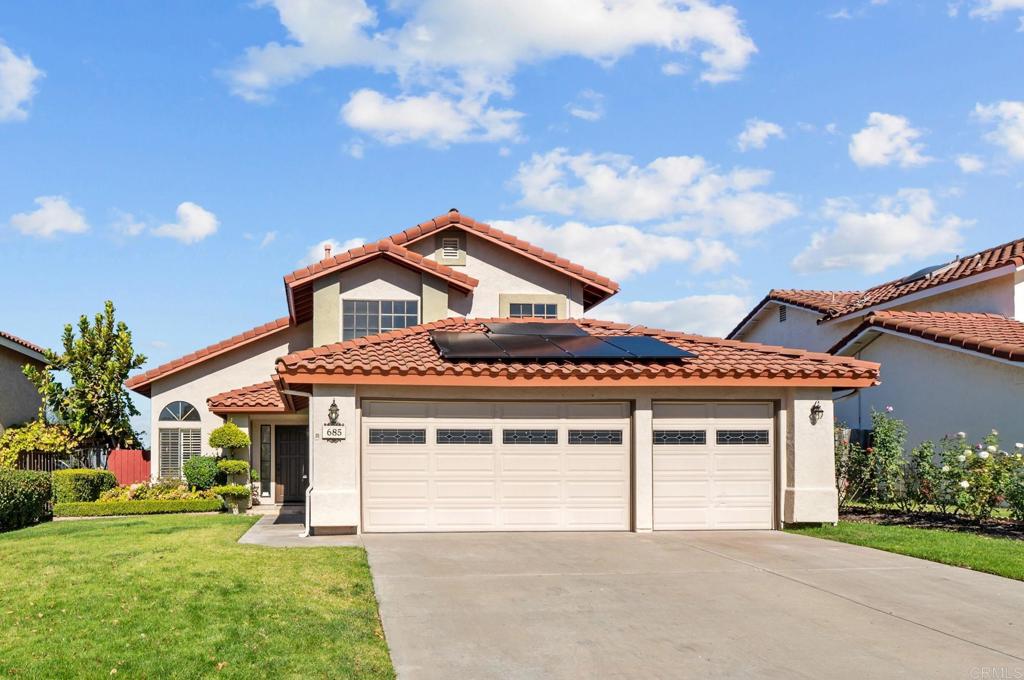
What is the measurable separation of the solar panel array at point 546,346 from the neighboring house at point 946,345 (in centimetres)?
430

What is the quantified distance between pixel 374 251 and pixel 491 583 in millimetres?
11914

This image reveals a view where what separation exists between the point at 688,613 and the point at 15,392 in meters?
25.9

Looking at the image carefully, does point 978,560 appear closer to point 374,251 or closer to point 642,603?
point 642,603

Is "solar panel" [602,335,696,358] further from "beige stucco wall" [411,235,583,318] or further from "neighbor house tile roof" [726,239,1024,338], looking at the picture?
"neighbor house tile roof" [726,239,1024,338]

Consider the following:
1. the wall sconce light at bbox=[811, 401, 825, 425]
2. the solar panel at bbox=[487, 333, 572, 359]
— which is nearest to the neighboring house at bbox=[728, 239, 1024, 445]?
the wall sconce light at bbox=[811, 401, 825, 425]

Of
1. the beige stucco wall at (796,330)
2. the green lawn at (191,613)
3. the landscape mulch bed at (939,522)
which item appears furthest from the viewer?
the beige stucco wall at (796,330)

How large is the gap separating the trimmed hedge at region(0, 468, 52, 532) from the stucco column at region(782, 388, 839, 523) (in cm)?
1527

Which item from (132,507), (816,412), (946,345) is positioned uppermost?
(946,345)

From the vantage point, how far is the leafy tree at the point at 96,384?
26250mm

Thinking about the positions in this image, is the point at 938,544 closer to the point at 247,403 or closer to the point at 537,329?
the point at 537,329

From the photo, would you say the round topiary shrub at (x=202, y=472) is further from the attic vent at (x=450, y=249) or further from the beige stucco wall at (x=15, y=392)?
the beige stucco wall at (x=15, y=392)

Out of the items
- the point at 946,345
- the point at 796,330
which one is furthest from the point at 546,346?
the point at 796,330

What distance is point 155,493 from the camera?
22406 millimetres

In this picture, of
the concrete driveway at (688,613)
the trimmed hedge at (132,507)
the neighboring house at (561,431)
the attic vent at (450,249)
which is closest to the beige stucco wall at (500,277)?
the attic vent at (450,249)
